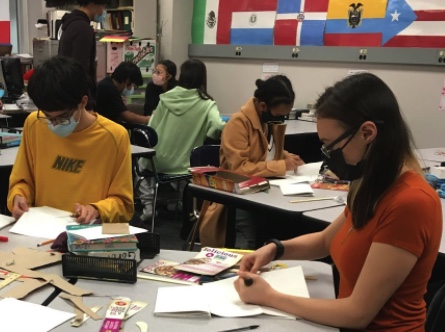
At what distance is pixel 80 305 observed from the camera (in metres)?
1.20

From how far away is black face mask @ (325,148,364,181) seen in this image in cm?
132

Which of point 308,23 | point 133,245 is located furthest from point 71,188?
point 308,23

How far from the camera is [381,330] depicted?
125 centimetres

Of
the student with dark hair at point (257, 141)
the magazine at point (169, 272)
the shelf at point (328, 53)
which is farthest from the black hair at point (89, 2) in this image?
the magazine at point (169, 272)

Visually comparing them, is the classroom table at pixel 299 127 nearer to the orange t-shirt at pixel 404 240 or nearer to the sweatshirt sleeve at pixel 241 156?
the sweatshirt sleeve at pixel 241 156

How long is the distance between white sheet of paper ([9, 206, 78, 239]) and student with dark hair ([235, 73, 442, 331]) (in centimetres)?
68

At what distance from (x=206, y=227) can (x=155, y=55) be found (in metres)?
3.55

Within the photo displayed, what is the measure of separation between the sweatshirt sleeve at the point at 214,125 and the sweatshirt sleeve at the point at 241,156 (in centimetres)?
107

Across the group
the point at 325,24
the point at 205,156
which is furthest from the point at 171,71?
the point at 205,156

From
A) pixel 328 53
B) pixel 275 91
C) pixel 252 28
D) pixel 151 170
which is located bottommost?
pixel 151 170

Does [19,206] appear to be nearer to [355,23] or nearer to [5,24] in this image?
[355,23]

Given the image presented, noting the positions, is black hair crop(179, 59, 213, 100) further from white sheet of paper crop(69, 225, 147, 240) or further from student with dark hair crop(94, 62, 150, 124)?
white sheet of paper crop(69, 225, 147, 240)

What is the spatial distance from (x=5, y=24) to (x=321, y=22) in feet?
16.7

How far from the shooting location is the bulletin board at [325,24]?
394 centimetres
